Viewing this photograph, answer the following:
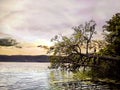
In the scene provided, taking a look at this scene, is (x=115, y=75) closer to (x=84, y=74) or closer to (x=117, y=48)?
(x=117, y=48)

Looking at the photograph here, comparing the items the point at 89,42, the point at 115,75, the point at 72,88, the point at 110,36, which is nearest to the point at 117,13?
the point at 110,36

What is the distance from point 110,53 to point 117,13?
391 inches

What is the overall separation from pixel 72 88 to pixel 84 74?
20288 millimetres

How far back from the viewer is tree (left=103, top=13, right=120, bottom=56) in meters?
65.0

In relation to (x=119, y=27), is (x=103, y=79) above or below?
below

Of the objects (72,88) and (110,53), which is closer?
(72,88)

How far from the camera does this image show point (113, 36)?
67.3 meters

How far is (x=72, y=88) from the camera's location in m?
53.5

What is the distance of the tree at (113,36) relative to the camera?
6500 cm

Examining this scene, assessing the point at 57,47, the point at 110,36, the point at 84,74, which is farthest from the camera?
the point at 84,74

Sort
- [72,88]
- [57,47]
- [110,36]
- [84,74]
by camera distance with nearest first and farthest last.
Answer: [72,88], [57,47], [110,36], [84,74]

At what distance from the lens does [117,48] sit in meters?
65.0

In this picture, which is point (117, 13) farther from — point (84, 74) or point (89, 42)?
point (84, 74)

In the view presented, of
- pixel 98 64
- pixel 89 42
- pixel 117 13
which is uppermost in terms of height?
pixel 117 13
